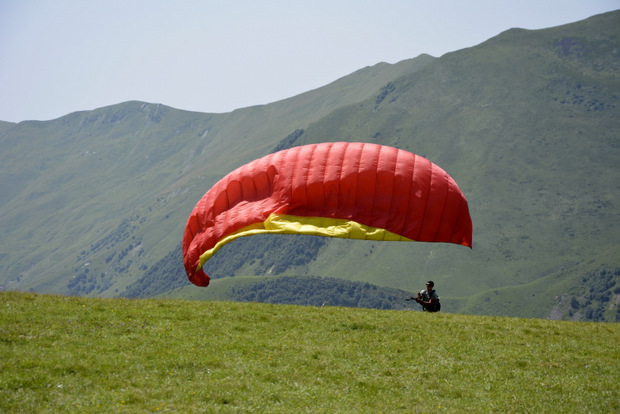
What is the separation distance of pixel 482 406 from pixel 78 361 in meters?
10.8

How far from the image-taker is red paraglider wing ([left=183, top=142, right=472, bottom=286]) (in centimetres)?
3016

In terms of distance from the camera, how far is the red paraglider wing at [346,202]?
30.2m

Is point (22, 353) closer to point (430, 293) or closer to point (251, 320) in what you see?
point (251, 320)

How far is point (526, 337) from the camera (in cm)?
2377

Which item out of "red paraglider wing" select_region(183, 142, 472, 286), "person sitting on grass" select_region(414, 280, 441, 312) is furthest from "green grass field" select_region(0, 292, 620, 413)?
"red paraglider wing" select_region(183, 142, 472, 286)

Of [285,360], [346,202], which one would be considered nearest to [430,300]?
[346,202]

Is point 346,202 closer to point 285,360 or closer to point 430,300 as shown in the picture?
point 430,300

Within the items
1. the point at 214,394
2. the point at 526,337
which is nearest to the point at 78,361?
the point at 214,394

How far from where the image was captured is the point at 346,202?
3078 cm

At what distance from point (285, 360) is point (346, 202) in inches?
480

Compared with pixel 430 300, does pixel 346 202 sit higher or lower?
higher

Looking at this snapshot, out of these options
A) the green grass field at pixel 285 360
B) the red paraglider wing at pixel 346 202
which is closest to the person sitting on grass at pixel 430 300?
the green grass field at pixel 285 360

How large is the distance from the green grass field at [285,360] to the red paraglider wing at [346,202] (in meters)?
5.00

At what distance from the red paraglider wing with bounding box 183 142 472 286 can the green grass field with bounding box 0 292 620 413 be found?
4998 mm
